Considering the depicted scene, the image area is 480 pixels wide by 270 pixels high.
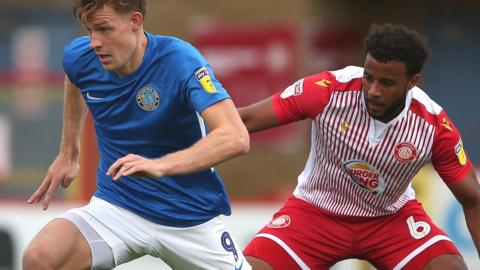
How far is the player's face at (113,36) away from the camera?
683 centimetres

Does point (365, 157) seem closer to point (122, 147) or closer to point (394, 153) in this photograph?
point (394, 153)

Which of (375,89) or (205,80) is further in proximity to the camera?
(375,89)

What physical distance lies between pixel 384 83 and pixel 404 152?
0.46m

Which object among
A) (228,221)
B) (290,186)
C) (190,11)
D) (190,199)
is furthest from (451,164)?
(190,11)

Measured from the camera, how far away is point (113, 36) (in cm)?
684

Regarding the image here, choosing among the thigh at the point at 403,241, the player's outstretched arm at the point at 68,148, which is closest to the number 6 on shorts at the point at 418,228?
the thigh at the point at 403,241

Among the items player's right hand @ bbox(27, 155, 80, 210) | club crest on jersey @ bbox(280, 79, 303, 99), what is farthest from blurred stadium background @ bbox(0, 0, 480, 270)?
player's right hand @ bbox(27, 155, 80, 210)

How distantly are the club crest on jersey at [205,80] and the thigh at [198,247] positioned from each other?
2.76 ft

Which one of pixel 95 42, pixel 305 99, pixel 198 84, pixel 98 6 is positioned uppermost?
pixel 98 6

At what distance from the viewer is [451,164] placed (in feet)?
24.6

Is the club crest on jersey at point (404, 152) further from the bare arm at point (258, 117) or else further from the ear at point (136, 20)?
the ear at point (136, 20)

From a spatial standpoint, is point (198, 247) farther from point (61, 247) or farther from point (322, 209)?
point (322, 209)

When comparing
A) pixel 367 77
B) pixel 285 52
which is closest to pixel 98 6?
pixel 367 77

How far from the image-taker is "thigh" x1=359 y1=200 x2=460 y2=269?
7.71m
